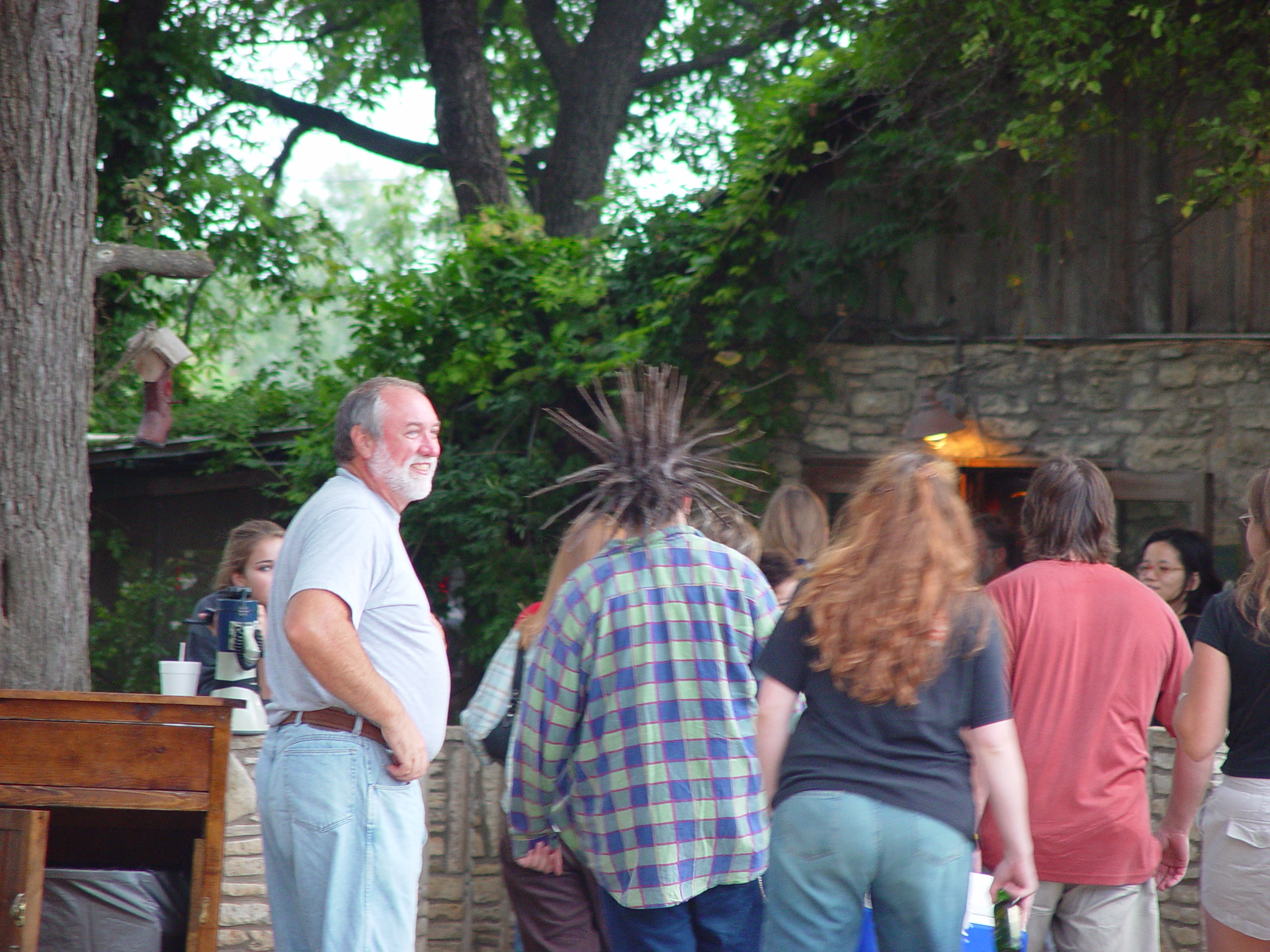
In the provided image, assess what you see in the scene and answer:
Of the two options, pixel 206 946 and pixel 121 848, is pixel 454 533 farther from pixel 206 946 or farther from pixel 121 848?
pixel 206 946

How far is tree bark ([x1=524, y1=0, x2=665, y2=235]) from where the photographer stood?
37.1 feet

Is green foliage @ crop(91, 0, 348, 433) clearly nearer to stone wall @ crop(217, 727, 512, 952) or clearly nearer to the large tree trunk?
the large tree trunk

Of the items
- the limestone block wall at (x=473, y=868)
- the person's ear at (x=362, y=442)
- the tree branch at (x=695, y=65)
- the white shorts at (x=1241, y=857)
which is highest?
the tree branch at (x=695, y=65)

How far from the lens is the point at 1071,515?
312cm

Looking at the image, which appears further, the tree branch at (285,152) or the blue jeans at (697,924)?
the tree branch at (285,152)

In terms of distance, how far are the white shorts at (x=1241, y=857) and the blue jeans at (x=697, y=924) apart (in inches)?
42.8

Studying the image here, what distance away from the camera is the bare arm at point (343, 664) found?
2547 mm

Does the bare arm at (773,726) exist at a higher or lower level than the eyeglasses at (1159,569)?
lower

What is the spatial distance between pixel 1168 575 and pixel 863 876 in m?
2.88

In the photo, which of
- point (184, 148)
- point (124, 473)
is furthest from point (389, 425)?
point (184, 148)

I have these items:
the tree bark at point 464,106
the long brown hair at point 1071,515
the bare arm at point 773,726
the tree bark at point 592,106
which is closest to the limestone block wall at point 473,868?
the long brown hair at point 1071,515

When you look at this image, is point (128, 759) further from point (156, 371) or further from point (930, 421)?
point (156, 371)

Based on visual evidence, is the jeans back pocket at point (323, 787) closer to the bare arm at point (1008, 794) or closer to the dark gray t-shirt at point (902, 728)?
the dark gray t-shirt at point (902, 728)

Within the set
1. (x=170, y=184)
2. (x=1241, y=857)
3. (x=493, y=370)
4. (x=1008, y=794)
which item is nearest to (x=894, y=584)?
(x=1008, y=794)
